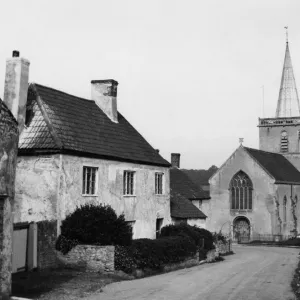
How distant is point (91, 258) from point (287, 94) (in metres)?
56.9

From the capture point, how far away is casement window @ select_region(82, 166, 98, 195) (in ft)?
81.3

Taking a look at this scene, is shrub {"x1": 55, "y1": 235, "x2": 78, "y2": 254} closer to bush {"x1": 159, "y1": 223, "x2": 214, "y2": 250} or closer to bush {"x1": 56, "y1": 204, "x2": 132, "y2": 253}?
bush {"x1": 56, "y1": 204, "x2": 132, "y2": 253}

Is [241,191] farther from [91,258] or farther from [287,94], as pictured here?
[91,258]

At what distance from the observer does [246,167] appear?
60.9m

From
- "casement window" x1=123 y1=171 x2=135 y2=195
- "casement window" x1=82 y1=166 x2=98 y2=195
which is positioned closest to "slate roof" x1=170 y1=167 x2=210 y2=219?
"casement window" x1=123 y1=171 x2=135 y2=195

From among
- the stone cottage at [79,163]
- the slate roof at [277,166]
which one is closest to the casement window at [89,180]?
the stone cottage at [79,163]

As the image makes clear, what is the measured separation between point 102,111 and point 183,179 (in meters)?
21.2

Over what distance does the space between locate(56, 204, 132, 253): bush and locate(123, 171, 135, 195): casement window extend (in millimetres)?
4933

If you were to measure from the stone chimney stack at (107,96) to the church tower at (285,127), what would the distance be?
1677 inches

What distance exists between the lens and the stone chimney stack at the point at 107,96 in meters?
31.1

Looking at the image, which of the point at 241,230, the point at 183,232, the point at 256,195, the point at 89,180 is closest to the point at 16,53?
the point at 89,180

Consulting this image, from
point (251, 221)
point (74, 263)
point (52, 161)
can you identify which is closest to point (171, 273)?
point (74, 263)

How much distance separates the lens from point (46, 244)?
21406 mm

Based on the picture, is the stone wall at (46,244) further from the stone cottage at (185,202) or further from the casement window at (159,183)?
the stone cottage at (185,202)
